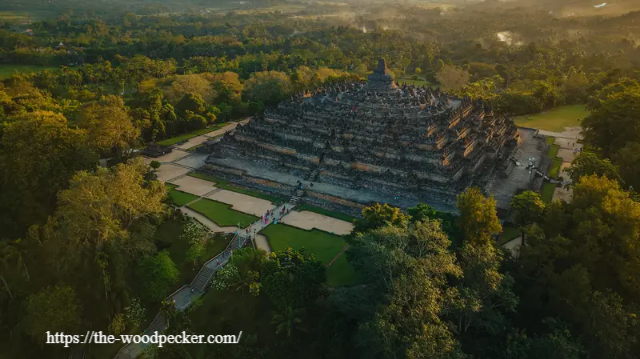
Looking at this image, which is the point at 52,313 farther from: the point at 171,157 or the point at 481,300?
the point at 171,157

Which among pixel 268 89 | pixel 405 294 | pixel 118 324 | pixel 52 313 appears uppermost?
pixel 268 89

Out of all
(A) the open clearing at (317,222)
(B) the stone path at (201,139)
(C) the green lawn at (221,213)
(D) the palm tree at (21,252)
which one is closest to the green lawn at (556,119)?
(A) the open clearing at (317,222)

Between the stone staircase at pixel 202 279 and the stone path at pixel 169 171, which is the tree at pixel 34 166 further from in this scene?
the stone staircase at pixel 202 279

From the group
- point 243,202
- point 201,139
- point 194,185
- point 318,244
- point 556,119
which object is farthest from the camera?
point 556,119

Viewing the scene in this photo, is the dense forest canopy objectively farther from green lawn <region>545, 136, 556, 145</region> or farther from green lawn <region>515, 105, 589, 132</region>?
green lawn <region>515, 105, 589, 132</region>

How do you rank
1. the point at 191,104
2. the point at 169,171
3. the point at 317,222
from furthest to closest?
1. the point at 191,104
2. the point at 169,171
3. the point at 317,222

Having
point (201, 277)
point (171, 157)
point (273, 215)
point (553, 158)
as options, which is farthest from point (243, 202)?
point (553, 158)

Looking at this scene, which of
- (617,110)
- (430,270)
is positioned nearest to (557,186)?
(617,110)
